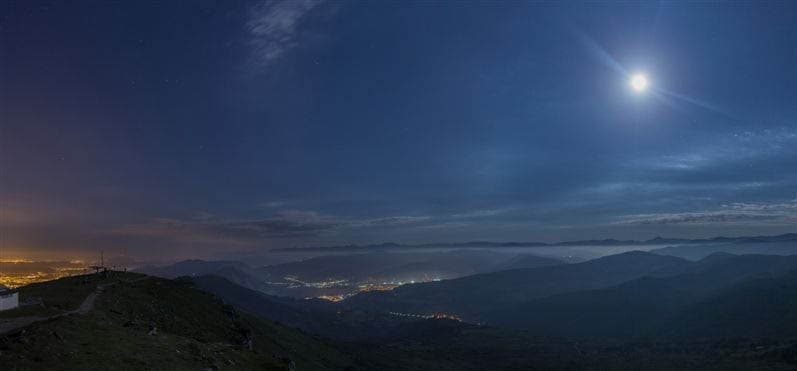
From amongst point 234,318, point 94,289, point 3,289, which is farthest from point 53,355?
point 234,318

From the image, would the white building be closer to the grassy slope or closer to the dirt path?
the dirt path

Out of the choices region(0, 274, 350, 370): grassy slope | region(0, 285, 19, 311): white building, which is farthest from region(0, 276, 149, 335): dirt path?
region(0, 285, 19, 311): white building

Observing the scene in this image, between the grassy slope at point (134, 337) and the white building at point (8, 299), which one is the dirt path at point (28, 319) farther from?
the white building at point (8, 299)

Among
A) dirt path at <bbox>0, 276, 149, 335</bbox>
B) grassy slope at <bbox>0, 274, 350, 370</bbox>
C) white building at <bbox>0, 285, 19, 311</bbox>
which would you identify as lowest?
grassy slope at <bbox>0, 274, 350, 370</bbox>

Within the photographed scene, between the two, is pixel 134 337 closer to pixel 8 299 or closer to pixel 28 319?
pixel 28 319

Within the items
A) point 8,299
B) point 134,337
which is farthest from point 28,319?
point 134,337

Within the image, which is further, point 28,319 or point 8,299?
point 8,299
